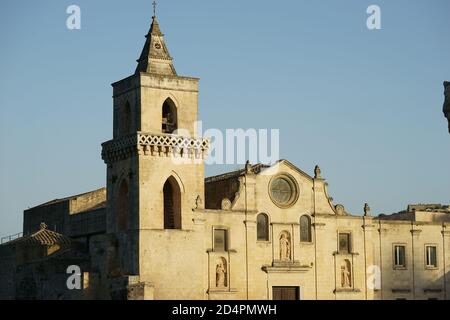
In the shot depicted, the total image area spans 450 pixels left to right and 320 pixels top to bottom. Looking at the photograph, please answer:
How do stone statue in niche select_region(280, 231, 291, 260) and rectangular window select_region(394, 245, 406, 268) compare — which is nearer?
stone statue in niche select_region(280, 231, 291, 260)

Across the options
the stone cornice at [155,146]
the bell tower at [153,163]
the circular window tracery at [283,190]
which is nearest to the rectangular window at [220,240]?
the bell tower at [153,163]

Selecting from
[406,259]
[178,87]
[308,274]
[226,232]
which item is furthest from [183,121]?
[406,259]

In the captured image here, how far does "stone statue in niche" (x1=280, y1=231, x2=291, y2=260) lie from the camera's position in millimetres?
73981

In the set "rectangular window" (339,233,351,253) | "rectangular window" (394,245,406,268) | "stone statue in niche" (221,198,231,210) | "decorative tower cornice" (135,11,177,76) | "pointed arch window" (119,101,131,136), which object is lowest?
"rectangular window" (394,245,406,268)

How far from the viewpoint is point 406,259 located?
7806 centimetres

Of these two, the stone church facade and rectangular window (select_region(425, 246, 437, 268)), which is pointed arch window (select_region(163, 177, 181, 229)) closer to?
the stone church facade

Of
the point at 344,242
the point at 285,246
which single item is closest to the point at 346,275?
the point at 344,242

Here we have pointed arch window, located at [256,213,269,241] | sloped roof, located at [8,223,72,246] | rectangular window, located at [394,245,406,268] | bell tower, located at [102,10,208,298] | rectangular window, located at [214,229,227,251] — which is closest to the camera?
bell tower, located at [102,10,208,298]

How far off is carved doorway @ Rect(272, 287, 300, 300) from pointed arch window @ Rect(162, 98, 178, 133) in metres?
11.4

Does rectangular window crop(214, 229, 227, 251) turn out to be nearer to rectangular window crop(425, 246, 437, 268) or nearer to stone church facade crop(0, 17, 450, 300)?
stone church facade crop(0, 17, 450, 300)

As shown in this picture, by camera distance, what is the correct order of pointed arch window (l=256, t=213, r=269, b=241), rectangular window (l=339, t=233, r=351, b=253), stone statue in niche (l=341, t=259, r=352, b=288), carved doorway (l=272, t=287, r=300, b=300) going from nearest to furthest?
carved doorway (l=272, t=287, r=300, b=300) < pointed arch window (l=256, t=213, r=269, b=241) < stone statue in niche (l=341, t=259, r=352, b=288) < rectangular window (l=339, t=233, r=351, b=253)

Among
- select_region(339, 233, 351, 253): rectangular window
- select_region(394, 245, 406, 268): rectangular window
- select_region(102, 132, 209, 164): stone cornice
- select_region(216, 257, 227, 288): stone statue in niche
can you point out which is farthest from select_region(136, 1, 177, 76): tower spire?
select_region(394, 245, 406, 268): rectangular window

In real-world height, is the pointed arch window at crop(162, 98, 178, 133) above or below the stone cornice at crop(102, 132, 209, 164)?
above
